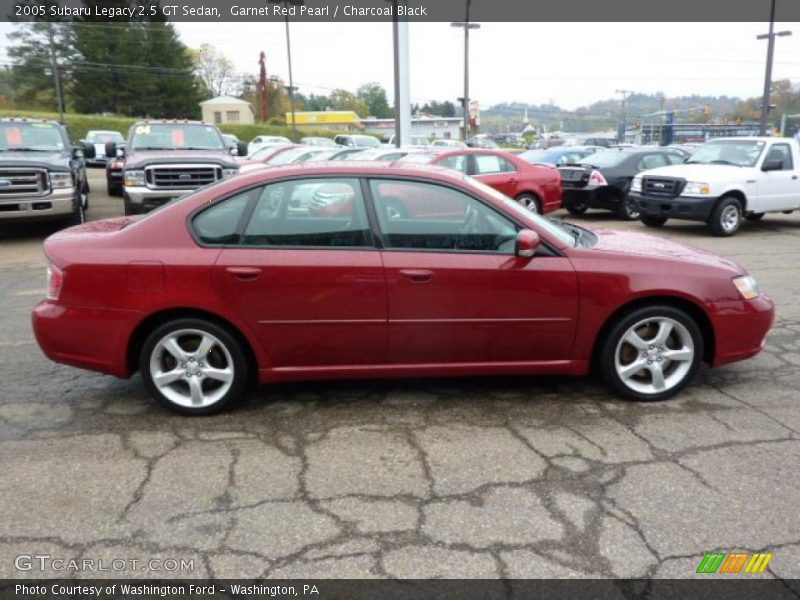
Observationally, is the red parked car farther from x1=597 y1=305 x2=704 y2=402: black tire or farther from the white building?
the white building

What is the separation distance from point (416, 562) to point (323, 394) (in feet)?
6.12

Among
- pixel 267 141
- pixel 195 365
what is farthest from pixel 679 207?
pixel 267 141

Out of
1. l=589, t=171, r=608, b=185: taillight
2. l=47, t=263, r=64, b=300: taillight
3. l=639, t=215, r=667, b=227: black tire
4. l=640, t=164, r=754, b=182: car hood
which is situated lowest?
l=639, t=215, r=667, b=227: black tire

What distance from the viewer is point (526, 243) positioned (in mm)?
3787

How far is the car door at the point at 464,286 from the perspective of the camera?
383cm

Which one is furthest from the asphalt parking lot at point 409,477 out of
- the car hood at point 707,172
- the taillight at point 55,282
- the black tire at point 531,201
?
the black tire at point 531,201

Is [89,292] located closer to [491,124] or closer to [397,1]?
[397,1]

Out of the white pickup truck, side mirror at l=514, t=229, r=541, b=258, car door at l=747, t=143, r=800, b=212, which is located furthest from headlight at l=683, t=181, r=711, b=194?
side mirror at l=514, t=229, r=541, b=258

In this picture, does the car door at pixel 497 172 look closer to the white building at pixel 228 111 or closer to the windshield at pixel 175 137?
the windshield at pixel 175 137

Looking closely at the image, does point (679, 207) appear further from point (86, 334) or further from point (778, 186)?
point (86, 334)

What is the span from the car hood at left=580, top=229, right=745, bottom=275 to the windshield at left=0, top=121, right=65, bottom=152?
1069cm

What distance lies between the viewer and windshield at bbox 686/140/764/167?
1165 centimetres

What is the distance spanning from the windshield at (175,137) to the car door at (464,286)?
947 centimetres

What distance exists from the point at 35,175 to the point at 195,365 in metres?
8.18
